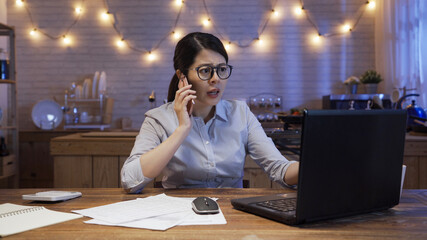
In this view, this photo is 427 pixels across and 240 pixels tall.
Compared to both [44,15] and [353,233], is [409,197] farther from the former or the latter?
[44,15]

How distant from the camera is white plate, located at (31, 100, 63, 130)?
493 cm

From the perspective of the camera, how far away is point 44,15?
5.27m

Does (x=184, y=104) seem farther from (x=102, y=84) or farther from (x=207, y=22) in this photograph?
(x=207, y=22)

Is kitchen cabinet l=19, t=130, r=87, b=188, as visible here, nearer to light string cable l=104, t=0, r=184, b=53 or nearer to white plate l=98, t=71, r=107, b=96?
white plate l=98, t=71, r=107, b=96

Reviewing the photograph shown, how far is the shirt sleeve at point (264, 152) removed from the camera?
1.71 metres

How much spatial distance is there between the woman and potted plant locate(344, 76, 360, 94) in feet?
10.7

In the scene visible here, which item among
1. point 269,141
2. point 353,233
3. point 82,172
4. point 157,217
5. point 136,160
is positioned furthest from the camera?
point 82,172

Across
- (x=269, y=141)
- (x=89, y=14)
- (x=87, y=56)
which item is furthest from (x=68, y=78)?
(x=269, y=141)

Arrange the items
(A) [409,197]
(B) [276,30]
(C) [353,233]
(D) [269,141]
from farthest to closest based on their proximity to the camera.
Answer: (B) [276,30]
(D) [269,141]
(A) [409,197]
(C) [353,233]

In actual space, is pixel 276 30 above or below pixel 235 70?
above

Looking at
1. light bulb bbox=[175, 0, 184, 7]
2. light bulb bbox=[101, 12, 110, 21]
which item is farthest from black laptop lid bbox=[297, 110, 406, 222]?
light bulb bbox=[101, 12, 110, 21]

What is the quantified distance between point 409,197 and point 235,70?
394cm

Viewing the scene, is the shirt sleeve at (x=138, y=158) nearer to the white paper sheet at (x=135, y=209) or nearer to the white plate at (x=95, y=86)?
the white paper sheet at (x=135, y=209)

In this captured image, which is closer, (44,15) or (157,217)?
(157,217)
